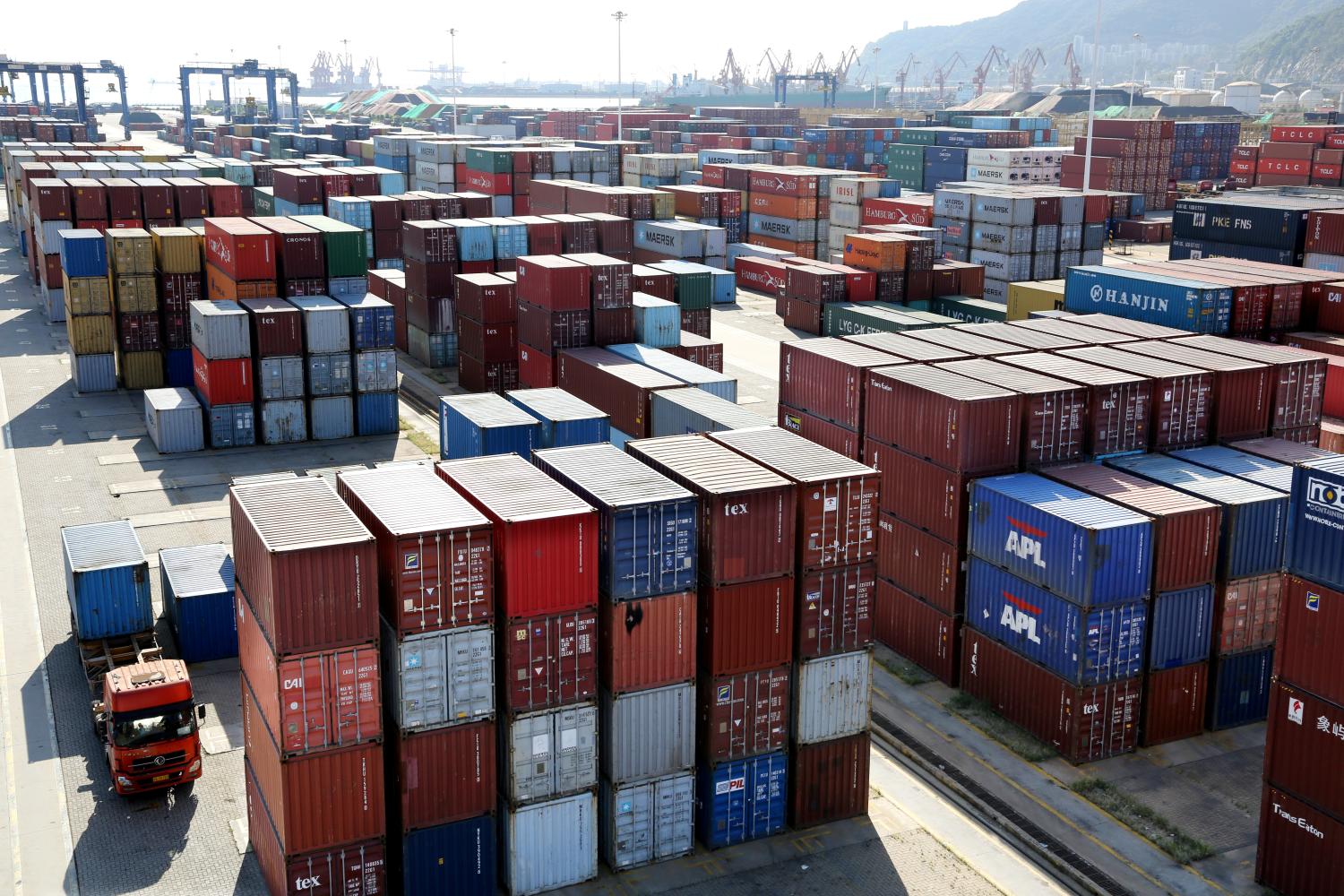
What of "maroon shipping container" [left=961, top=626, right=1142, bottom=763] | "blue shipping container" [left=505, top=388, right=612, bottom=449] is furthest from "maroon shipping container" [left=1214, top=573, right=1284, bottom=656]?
"blue shipping container" [left=505, top=388, right=612, bottom=449]

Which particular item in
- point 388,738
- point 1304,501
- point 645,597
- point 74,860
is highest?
point 1304,501

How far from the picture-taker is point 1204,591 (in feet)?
102

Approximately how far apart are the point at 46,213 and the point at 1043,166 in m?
92.8

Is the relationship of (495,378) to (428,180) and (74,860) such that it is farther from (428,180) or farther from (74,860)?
(428,180)

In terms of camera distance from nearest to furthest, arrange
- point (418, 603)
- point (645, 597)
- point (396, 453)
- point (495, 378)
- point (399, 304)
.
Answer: point (418, 603) → point (645, 597) → point (396, 453) → point (495, 378) → point (399, 304)

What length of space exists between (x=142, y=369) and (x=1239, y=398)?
176 feet

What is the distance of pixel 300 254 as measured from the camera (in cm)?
5878

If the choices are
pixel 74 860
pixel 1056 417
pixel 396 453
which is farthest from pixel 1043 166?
pixel 74 860

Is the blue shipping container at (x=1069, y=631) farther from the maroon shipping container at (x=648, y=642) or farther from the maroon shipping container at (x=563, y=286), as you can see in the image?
the maroon shipping container at (x=563, y=286)

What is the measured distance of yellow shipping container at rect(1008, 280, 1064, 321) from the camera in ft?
216

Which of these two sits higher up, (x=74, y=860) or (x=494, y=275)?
(x=494, y=275)

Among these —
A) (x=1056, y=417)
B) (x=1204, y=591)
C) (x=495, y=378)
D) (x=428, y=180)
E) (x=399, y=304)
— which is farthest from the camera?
(x=428, y=180)

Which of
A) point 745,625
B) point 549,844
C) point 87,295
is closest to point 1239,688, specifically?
point 745,625

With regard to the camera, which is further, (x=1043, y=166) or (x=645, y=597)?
(x=1043, y=166)
